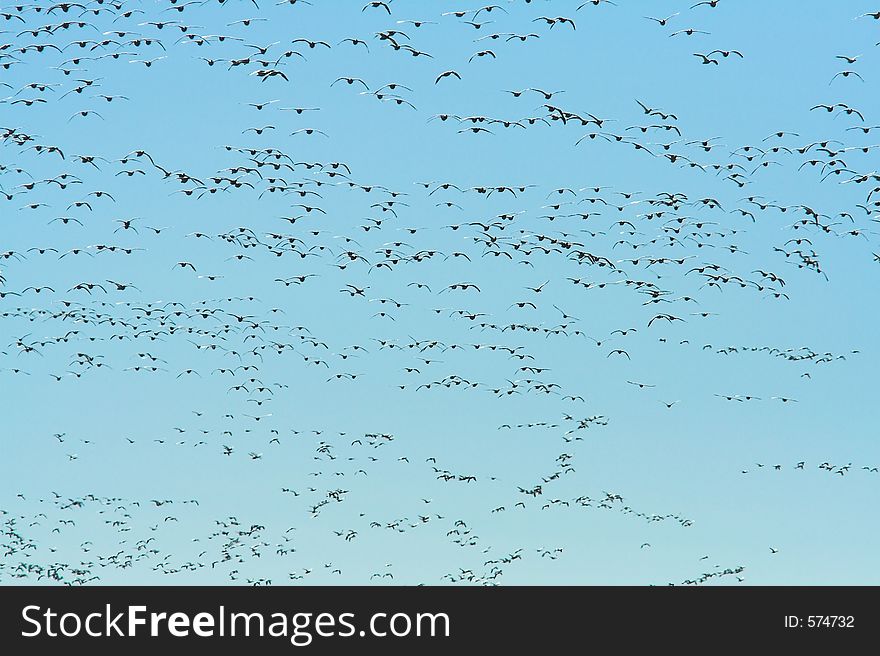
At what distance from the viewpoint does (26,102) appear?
30.8 metres

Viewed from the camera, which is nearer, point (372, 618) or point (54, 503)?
point (372, 618)

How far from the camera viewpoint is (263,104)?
29.2 m

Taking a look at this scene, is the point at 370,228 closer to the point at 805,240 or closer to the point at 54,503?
the point at 805,240

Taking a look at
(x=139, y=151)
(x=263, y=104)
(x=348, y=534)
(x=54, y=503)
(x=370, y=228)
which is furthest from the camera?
(x=54, y=503)

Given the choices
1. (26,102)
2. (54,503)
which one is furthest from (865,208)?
(54,503)

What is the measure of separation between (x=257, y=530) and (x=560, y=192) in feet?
55.1

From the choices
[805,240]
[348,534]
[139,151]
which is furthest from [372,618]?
[805,240]

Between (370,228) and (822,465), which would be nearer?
(370,228)

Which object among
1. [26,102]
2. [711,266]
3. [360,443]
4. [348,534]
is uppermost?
[26,102]

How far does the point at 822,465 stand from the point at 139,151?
79.5 ft

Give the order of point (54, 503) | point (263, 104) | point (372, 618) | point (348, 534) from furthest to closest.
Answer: point (54, 503) → point (348, 534) → point (263, 104) → point (372, 618)

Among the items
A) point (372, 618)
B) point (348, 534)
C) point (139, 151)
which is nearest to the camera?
point (372, 618)

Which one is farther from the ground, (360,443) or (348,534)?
(360,443)

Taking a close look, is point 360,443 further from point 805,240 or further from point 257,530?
point 805,240
